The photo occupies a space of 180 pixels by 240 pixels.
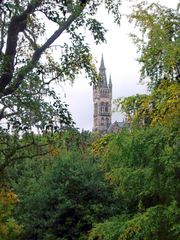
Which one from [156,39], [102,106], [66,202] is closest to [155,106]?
[156,39]

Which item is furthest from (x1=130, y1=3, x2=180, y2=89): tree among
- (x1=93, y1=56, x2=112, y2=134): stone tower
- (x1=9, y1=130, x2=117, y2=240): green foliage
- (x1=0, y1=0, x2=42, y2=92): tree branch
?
(x1=93, y1=56, x2=112, y2=134): stone tower

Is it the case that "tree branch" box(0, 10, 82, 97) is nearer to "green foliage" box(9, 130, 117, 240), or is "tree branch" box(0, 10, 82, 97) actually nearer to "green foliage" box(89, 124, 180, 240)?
"green foliage" box(89, 124, 180, 240)

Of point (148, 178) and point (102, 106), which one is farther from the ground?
point (102, 106)

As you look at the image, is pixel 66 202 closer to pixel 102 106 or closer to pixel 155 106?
pixel 155 106

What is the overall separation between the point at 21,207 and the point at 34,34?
1461 cm

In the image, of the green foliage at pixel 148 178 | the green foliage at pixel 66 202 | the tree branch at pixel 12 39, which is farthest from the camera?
the green foliage at pixel 66 202

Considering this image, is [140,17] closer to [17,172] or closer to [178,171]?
[178,171]

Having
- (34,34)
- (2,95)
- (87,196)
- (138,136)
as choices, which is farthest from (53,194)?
(2,95)

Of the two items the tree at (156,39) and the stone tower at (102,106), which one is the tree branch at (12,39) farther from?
the stone tower at (102,106)

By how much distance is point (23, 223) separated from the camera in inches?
846

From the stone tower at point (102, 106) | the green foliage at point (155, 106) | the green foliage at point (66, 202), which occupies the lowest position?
the green foliage at point (66, 202)

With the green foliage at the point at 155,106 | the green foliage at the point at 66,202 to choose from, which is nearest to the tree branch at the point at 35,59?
the green foliage at the point at 155,106

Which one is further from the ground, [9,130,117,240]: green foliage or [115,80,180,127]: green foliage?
[115,80,180,127]: green foliage

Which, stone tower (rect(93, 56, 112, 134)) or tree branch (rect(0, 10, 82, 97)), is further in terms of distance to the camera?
stone tower (rect(93, 56, 112, 134))
